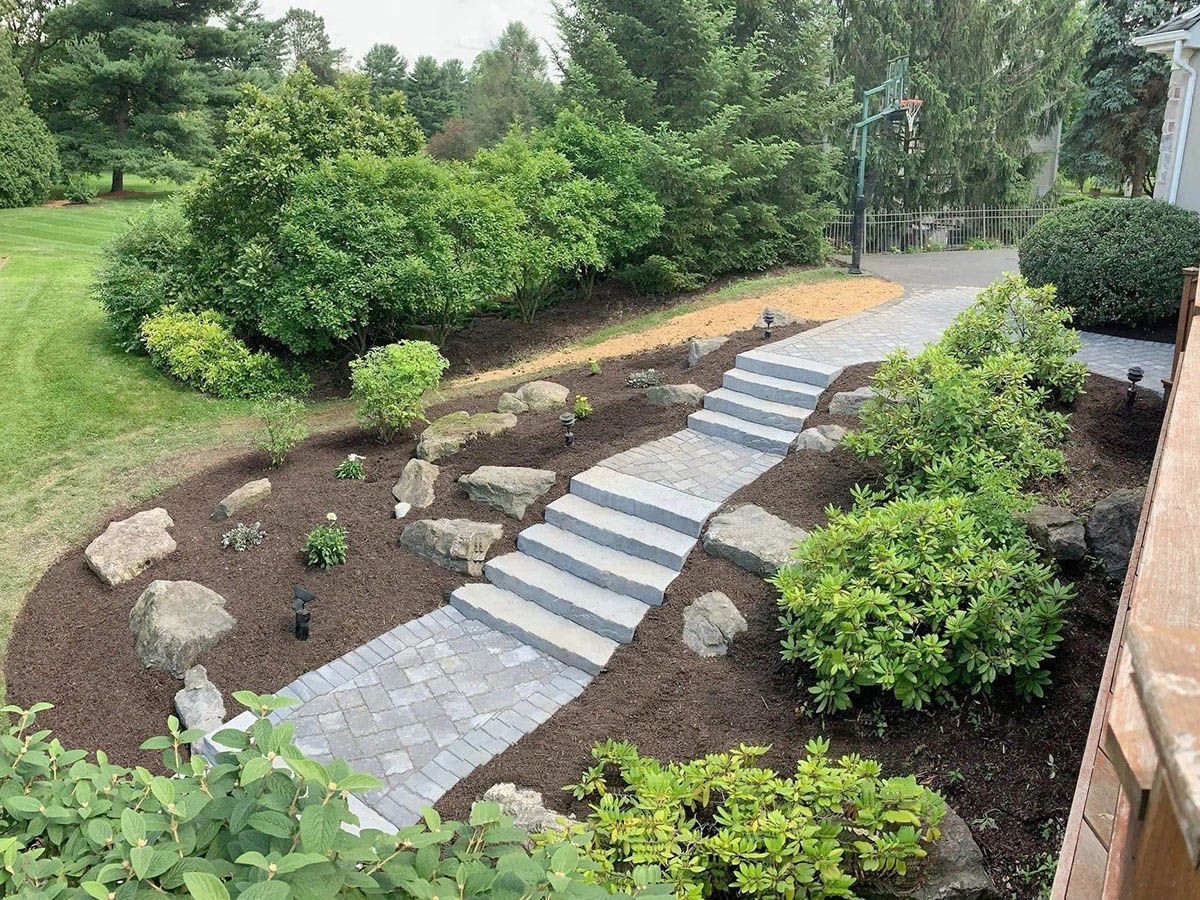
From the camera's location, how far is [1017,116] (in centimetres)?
2047

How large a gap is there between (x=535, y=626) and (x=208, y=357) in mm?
7199

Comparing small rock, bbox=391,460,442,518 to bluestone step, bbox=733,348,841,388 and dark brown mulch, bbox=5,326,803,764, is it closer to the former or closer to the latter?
dark brown mulch, bbox=5,326,803,764

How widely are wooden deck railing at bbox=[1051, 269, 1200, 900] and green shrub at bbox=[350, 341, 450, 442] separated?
296 inches

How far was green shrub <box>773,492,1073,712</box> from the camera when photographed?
4289mm

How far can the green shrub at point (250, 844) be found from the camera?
1778 millimetres

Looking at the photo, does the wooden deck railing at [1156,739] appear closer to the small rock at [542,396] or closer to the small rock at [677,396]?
the small rock at [677,396]

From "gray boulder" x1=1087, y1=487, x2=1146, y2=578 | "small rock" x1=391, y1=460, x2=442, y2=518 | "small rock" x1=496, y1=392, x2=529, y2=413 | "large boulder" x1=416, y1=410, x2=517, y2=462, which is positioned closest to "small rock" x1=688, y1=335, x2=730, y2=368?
"small rock" x1=496, y1=392, x2=529, y2=413

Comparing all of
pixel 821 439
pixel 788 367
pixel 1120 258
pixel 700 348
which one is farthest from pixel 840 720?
pixel 1120 258

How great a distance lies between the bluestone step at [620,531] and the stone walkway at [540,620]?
0.01 metres

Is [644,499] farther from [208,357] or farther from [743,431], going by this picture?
[208,357]

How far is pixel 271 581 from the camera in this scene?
21.6 ft

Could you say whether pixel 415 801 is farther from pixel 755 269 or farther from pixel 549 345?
pixel 755 269

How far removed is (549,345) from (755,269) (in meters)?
4.72

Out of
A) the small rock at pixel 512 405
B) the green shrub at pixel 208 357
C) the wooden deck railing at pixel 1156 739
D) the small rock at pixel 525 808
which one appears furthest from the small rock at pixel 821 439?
the green shrub at pixel 208 357
